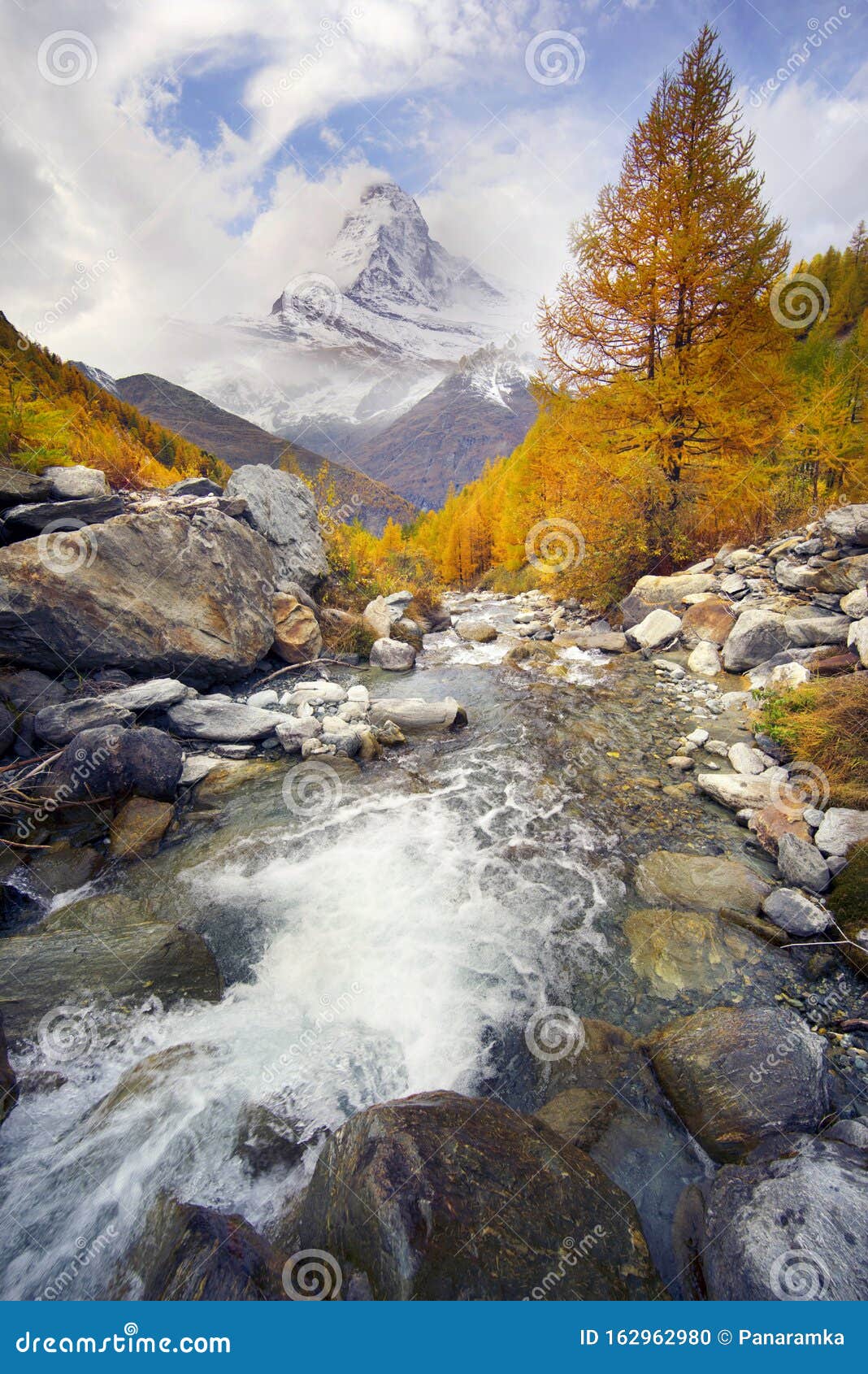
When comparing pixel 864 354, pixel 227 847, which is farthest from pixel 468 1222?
pixel 864 354

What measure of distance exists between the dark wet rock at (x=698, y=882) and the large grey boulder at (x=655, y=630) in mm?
7714

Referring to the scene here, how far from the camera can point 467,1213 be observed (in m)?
2.51

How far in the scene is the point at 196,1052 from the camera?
4.05 meters

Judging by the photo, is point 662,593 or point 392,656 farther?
point 392,656

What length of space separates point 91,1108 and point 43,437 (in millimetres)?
11342

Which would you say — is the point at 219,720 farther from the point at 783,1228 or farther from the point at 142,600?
the point at 783,1228

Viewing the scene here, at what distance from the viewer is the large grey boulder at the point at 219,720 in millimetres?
8617

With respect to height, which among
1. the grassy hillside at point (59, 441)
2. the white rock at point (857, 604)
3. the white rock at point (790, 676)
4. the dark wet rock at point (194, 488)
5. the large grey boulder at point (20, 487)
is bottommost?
the white rock at point (790, 676)

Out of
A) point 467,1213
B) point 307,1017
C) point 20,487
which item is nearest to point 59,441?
point 20,487

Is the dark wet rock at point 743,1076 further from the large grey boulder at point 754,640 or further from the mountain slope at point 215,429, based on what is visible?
the mountain slope at point 215,429

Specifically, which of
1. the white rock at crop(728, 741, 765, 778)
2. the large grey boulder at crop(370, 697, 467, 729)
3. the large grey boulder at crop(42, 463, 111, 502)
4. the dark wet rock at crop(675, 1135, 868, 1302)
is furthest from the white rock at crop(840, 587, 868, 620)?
the large grey boulder at crop(42, 463, 111, 502)

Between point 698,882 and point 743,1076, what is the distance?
218cm

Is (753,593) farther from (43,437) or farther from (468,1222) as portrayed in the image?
(43,437)

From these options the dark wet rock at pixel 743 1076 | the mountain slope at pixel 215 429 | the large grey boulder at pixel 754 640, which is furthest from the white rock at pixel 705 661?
the mountain slope at pixel 215 429
